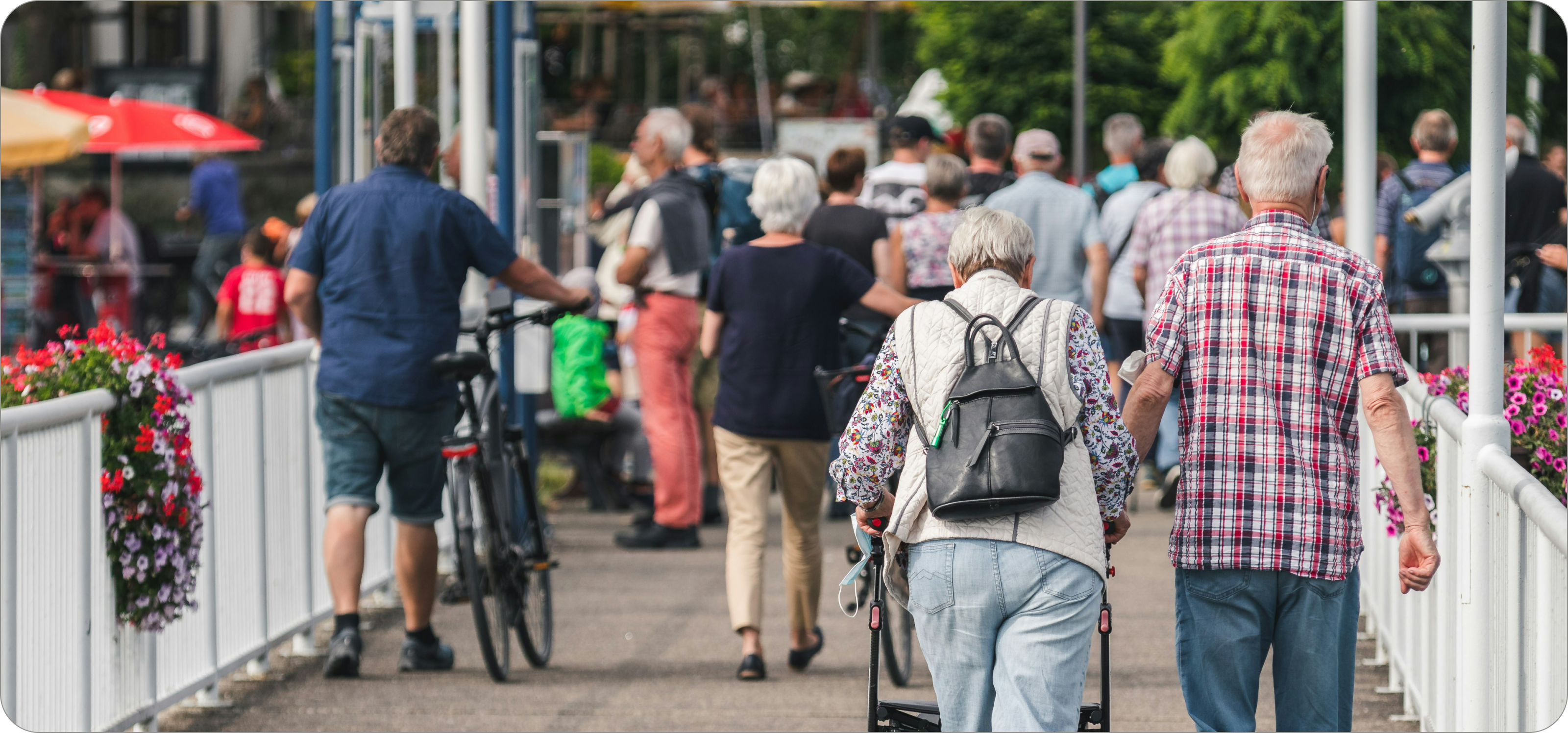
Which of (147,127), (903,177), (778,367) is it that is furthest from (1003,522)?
(147,127)

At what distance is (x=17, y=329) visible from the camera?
17781mm

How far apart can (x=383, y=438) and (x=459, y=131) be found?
286cm

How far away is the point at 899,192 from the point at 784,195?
3.22 m

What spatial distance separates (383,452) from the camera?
6262 millimetres

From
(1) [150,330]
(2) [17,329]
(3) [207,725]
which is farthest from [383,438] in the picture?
(1) [150,330]

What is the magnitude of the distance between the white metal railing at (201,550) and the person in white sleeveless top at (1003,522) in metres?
2.04

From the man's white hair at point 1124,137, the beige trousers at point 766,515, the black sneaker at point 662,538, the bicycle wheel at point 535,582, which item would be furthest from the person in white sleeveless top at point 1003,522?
the man's white hair at point 1124,137

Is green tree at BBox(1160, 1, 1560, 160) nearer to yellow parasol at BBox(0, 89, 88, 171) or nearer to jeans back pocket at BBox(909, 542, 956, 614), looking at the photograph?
yellow parasol at BBox(0, 89, 88, 171)

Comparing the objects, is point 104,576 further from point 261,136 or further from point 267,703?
point 261,136

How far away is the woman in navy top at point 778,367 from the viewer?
243 inches

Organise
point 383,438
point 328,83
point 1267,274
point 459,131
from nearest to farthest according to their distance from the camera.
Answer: point 1267,274 → point 383,438 → point 459,131 → point 328,83

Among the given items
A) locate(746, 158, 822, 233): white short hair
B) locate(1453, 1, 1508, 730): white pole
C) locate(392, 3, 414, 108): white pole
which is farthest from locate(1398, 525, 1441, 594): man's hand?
locate(392, 3, 414, 108): white pole

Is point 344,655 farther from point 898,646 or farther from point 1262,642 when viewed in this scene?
point 1262,642

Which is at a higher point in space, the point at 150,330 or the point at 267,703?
the point at 150,330
